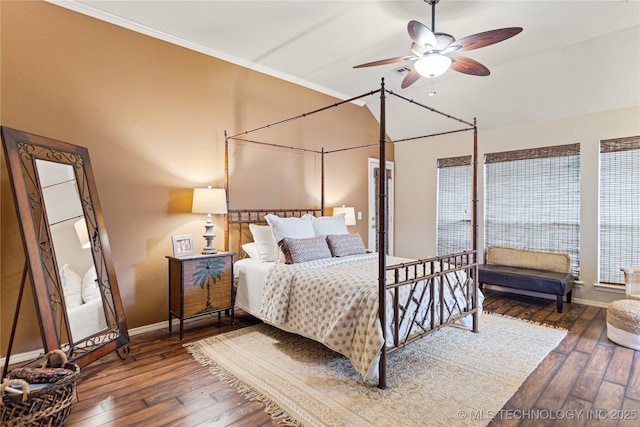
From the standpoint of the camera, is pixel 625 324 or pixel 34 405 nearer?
pixel 34 405

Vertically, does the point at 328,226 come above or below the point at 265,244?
above

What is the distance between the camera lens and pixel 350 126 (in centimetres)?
556

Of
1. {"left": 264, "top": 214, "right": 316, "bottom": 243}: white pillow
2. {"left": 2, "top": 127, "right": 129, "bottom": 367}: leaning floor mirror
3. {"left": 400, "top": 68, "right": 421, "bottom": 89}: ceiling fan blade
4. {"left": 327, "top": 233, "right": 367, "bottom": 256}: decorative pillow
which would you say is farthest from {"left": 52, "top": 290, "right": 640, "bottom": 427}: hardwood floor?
{"left": 400, "top": 68, "right": 421, "bottom": 89}: ceiling fan blade

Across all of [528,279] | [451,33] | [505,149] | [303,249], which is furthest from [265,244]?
[505,149]

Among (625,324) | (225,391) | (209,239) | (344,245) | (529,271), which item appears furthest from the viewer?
(529,271)

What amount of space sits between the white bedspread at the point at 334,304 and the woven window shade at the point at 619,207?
98.1 inches

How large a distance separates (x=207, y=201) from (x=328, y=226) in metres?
1.44

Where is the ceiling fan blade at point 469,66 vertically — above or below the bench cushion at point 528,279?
above

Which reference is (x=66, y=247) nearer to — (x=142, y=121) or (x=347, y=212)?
(x=142, y=121)

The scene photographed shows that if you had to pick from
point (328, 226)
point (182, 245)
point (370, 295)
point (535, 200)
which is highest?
point (535, 200)

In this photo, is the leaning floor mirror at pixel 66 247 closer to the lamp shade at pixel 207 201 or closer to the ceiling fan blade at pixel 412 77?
the lamp shade at pixel 207 201

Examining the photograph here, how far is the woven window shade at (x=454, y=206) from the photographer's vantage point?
5484 mm

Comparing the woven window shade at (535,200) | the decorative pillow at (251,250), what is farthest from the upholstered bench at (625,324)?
the decorative pillow at (251,250)

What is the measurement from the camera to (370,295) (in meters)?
2.44
